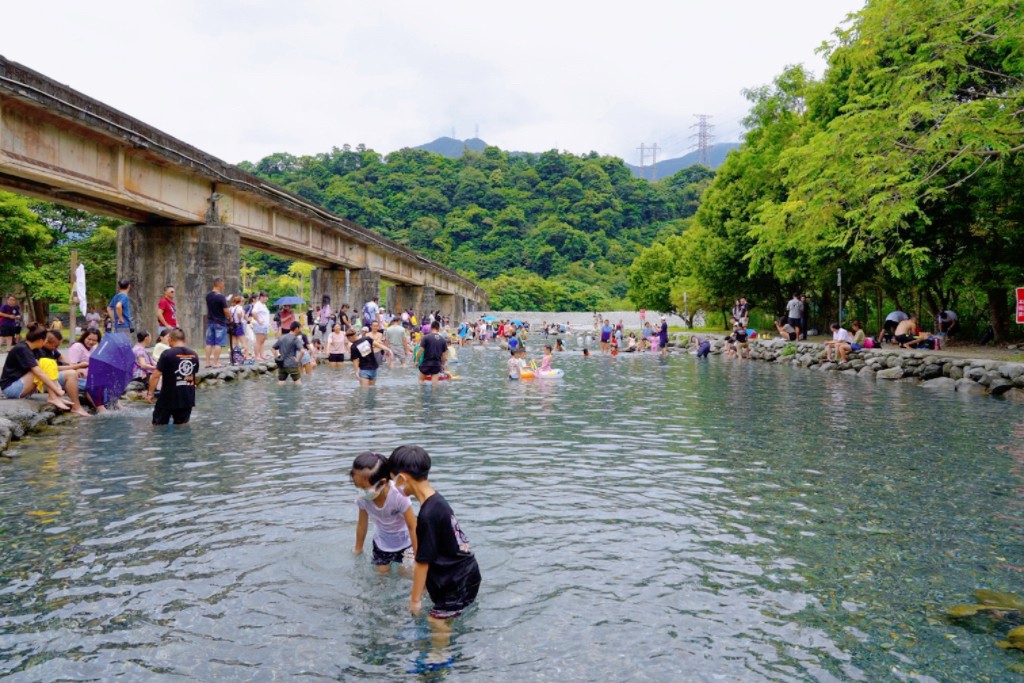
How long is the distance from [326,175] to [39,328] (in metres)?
106

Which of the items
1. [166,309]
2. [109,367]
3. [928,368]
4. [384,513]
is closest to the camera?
[384,513]

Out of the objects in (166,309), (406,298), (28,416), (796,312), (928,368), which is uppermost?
(406,298)

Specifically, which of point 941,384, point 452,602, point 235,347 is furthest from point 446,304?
point 452,602

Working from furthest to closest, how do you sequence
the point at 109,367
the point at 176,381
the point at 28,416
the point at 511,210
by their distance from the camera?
A: the point at 511,210
the point at 109,367
the point at 176,381
the point at 28,416

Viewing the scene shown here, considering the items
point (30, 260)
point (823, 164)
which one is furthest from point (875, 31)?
point (30, 260)

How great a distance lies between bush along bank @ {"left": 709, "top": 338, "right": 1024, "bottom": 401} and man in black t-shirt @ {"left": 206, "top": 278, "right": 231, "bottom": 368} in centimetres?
1762

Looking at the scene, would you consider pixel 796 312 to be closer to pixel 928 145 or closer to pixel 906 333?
pixel 906 333

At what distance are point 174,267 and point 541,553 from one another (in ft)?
62.8

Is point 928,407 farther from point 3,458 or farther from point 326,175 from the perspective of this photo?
point 326,175

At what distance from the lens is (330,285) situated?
39.6m

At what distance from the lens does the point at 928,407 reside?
1489cm

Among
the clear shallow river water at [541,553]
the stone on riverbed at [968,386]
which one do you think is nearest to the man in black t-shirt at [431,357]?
the clear shallow river water at [541,553]

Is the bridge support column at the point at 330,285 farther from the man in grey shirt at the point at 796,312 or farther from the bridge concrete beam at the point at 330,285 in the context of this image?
the man in grey shirt at the point at 796,312

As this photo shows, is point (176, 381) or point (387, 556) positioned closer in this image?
point (387, 556)
